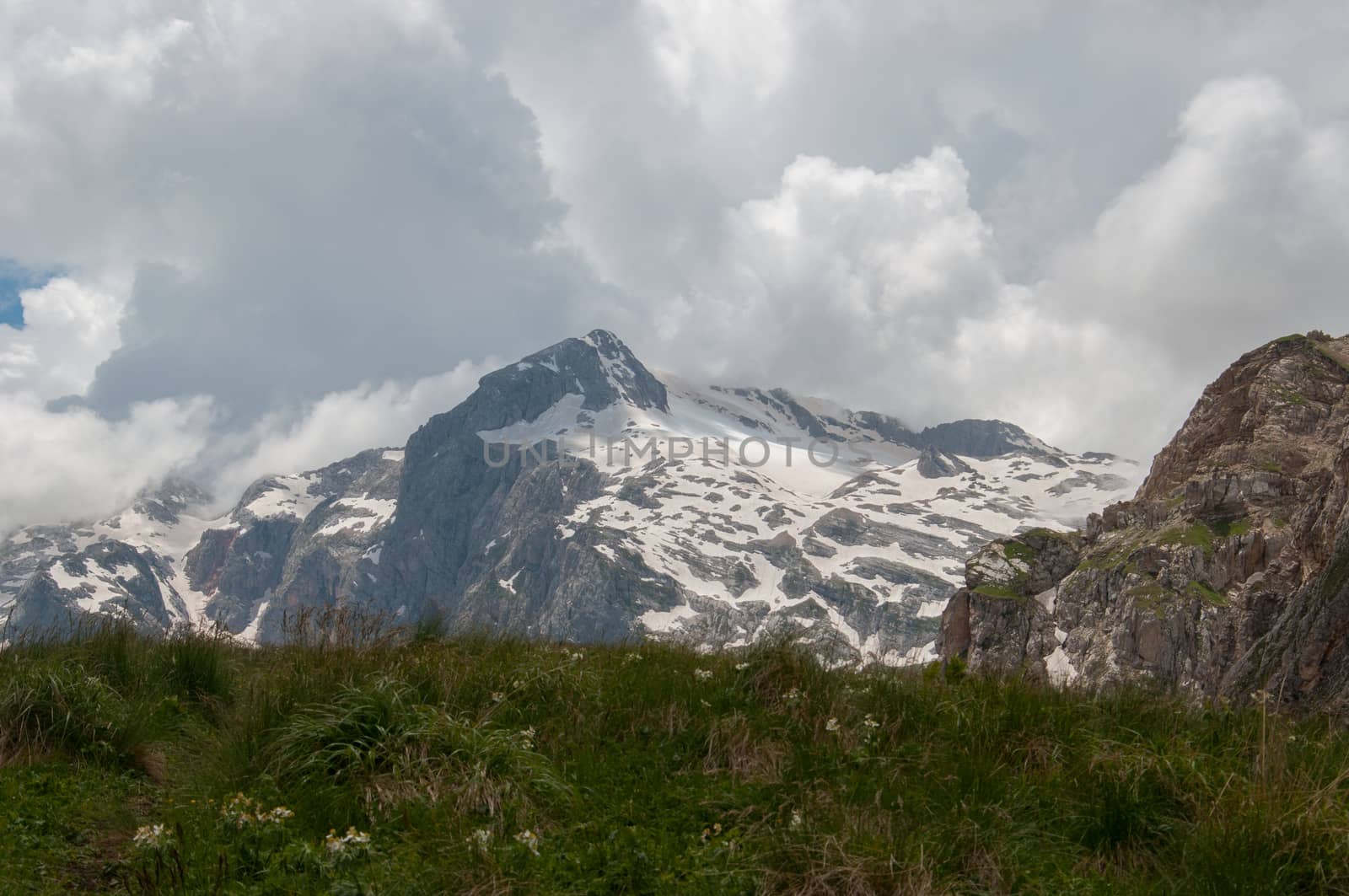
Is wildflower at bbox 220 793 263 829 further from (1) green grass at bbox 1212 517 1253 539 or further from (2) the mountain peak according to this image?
(1) green grass at bbox 1212 517 1253 539

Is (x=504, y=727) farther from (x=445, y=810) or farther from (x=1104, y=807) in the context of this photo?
(x=1104, y=807)

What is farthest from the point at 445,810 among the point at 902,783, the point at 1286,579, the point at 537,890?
the point at 1286,579

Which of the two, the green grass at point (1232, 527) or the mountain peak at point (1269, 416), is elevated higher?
the mountain peak at point (1269, 416)

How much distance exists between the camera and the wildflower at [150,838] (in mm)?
6547

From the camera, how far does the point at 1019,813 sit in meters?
7.54

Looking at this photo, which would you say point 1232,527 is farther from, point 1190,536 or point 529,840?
point 529,840

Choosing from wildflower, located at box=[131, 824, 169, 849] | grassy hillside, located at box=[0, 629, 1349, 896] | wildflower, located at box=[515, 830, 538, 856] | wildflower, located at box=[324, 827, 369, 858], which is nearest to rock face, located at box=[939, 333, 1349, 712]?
grassy hillside, located at box=[0, 629, 1349, 896]

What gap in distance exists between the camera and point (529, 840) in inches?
267

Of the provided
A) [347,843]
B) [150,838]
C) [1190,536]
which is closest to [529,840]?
[347,843]

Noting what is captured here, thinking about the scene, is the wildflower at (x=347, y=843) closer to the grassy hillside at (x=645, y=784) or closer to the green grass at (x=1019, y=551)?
the grassy hillside at (x=645, y=784)

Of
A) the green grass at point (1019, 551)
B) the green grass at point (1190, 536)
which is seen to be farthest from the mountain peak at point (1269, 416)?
the green grass at point (1019, 551)

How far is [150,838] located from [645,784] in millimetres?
3895

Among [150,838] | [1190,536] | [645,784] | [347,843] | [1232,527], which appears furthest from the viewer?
[1190,536]

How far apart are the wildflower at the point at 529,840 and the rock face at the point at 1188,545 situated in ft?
306
